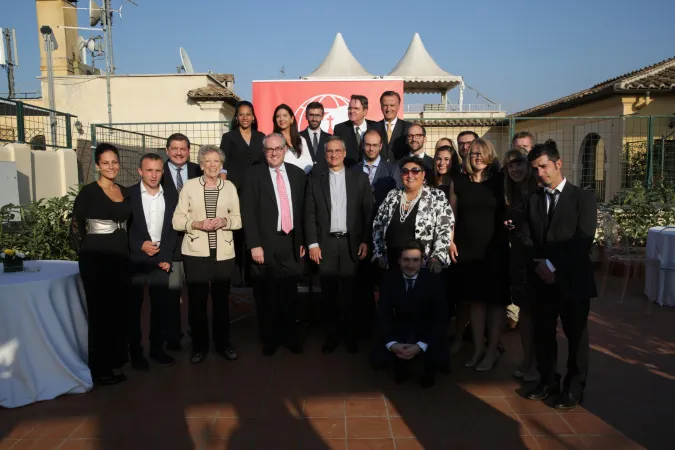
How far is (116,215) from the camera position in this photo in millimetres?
3664

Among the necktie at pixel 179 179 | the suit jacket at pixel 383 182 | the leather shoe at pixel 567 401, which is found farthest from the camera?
the suit jacket at pixel 383 182

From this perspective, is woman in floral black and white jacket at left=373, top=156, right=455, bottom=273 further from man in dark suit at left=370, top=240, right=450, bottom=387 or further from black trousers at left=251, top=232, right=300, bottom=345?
black trousers at left=251, top=232, right=300, bottom=345

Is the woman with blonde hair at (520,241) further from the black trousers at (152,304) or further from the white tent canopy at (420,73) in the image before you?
the white tent canopy at (420,73)

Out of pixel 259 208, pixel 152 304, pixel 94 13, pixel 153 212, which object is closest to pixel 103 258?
pixel 153 212

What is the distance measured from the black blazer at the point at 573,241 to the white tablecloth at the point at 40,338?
3165 millimetres

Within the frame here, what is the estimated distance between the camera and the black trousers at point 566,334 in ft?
10.3

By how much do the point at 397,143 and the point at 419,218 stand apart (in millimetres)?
1455

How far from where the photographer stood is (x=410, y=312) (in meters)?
3.75

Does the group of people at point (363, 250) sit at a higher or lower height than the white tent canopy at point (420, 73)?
lower

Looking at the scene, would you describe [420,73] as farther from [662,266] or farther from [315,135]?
[315,135]

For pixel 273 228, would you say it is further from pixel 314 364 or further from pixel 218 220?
pixel 314 364

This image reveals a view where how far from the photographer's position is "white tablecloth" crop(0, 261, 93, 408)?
3264 millimetres

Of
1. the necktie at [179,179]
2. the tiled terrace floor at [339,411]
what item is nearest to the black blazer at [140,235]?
the necktie at [179,179]

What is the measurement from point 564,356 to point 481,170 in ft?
5.43
